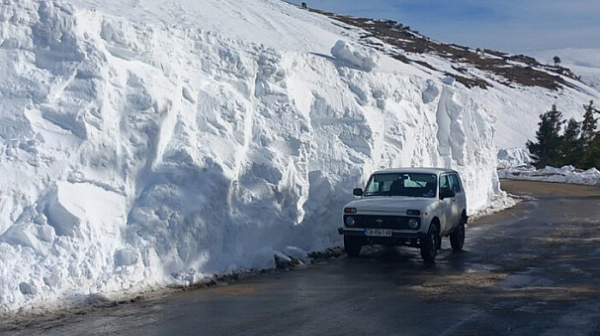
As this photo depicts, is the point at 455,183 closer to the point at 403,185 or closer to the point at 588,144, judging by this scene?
the point at 403,185

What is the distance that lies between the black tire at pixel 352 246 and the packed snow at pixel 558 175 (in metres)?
30.9

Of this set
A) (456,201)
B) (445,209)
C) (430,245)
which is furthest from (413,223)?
(456,201)

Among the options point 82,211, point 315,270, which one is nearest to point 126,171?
point 82,211

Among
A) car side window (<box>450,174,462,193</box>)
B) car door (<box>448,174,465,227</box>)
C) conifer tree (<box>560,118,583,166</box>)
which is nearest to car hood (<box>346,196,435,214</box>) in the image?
car door (<box>448,174,465,227</box>)

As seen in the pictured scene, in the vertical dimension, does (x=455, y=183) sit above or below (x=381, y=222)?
above

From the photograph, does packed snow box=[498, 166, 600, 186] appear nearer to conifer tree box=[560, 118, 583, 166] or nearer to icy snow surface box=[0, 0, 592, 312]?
conifer tree box=[560, 118, 583, 166]

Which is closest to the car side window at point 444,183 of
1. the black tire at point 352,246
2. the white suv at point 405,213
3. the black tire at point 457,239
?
the white suv at point 405,213

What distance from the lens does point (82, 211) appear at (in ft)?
39.0

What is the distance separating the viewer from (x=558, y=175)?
1854 inches

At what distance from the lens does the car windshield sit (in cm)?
1571

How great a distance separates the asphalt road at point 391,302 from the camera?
9.18m

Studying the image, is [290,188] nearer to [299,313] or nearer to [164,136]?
[164,136]

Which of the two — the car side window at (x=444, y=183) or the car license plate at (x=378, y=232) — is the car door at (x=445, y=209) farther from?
the car license plate at (x=378, y=232)

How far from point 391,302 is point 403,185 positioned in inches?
212
